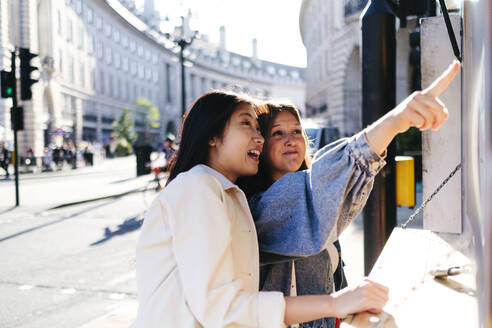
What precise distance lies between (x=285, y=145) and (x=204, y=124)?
1.54 ft

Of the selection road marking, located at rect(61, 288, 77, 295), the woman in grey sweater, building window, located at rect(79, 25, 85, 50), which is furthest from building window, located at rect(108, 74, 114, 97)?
the woman in grey sweater

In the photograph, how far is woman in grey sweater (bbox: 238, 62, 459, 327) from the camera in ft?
3.78

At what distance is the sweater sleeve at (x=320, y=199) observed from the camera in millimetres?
1289

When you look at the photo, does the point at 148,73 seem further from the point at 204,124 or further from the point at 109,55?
the point at 204,124

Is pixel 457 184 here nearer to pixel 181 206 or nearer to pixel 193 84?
pixel 181 206

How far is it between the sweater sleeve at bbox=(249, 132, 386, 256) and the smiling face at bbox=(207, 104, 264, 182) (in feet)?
0.51

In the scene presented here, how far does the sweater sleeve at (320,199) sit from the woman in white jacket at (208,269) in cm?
10

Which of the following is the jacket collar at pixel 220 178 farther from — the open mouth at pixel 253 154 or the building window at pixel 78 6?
the building window at pixel 78 6

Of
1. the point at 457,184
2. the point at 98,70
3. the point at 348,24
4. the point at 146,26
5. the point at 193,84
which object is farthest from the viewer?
the point at 193,84

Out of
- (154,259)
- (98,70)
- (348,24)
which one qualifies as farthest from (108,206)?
(98,70)

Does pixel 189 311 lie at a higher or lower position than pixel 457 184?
lower

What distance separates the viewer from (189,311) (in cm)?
128

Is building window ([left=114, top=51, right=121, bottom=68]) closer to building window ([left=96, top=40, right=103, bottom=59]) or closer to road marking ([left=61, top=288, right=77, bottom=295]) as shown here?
building window ([left=96, top=40, right=103, bottom=59])

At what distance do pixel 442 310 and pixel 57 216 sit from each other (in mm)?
9502
